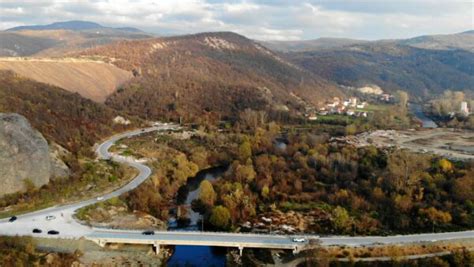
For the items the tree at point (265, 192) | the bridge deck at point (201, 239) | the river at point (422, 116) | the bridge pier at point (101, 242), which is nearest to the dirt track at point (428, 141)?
the river at point (422, 116)

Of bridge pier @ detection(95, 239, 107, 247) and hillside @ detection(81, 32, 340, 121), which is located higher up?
hillside @ detection(81, 32, 340, 121)

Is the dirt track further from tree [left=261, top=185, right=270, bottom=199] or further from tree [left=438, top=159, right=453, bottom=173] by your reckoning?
tree [left=261, top=185, right=270, bottom=199]

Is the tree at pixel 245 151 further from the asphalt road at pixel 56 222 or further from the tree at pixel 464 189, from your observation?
the tree at pixel 464 189

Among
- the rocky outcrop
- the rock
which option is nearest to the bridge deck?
the rocky outcrop

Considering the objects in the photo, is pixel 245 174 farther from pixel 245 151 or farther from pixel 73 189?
pixel 73 189

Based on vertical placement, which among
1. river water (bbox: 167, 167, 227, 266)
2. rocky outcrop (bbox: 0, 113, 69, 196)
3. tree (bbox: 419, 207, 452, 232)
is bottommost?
river water (bbox: 167, 167, 227, 266)

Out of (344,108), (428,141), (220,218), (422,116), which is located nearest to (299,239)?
(220,218)
